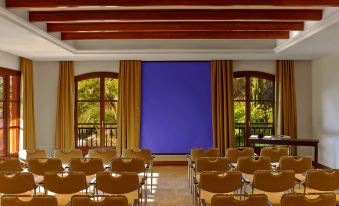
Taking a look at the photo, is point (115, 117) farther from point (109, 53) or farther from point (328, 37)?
point (328, 37)

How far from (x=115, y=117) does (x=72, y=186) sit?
227 inches

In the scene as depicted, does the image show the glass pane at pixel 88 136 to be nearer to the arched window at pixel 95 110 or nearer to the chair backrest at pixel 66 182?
the arched window at pixel 95 110

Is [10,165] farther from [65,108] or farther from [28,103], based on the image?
[65,108]

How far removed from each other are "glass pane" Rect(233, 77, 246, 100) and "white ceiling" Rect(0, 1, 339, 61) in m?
0.75

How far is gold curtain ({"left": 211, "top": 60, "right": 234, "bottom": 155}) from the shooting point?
9.91 m

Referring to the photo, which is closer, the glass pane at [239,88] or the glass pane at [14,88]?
the glass pane at [14,88]

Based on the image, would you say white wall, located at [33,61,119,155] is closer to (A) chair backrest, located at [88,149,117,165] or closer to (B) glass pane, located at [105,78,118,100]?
(B) glass pane, located at [105,78,118,100]

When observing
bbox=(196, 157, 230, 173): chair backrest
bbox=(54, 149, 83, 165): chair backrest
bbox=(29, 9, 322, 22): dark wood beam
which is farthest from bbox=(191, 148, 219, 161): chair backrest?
bbox=(29, 9, 322, 22): dark wood beam

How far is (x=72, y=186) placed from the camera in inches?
179

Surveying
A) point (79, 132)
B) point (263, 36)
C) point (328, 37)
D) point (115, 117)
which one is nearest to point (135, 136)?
point (115, 117)

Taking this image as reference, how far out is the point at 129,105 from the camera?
392 inches

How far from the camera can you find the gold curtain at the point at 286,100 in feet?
32.7

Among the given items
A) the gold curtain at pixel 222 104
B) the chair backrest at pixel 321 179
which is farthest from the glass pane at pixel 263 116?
the chair backrest at pixel 321 179

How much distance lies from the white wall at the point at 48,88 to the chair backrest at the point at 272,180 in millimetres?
6365
